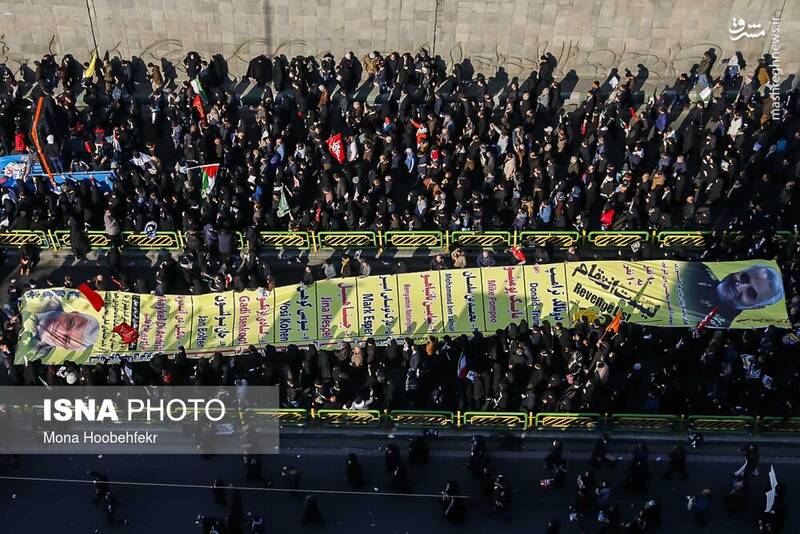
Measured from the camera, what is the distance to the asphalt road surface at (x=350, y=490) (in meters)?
23.0

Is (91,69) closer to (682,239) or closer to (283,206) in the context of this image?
(283,206)

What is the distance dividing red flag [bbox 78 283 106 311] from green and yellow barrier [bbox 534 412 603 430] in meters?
10.3

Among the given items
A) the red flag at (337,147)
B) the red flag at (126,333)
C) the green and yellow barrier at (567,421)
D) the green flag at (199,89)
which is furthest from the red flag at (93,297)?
the green and yellow barrier at (567,421)

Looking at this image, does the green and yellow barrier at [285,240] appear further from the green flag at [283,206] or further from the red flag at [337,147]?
the red flag at [337,147]

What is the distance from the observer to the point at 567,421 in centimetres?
2397

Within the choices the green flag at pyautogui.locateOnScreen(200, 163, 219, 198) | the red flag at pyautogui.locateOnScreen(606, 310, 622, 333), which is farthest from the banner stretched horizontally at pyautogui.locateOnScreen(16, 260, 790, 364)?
the green flag at pyautogui.locateOnScreen(200, 163, 219, 198)

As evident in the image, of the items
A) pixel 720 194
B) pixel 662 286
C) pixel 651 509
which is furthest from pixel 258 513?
pixel 720 194

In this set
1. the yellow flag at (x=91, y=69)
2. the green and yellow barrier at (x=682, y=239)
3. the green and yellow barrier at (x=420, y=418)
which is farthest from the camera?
the yellow flag at (x=91, y=69)

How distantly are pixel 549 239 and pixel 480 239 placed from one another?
68.2 inches

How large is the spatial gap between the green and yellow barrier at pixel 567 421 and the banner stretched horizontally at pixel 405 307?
2232 mm

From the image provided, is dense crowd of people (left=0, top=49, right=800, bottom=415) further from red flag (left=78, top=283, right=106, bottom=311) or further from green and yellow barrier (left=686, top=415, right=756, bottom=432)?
red flag (left=78, top=283, right=106, bottom=311)

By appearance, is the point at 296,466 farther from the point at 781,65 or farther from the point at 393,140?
the point at 781,65

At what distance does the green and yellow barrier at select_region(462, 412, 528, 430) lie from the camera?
23.8 m

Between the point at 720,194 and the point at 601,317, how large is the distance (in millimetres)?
5741
